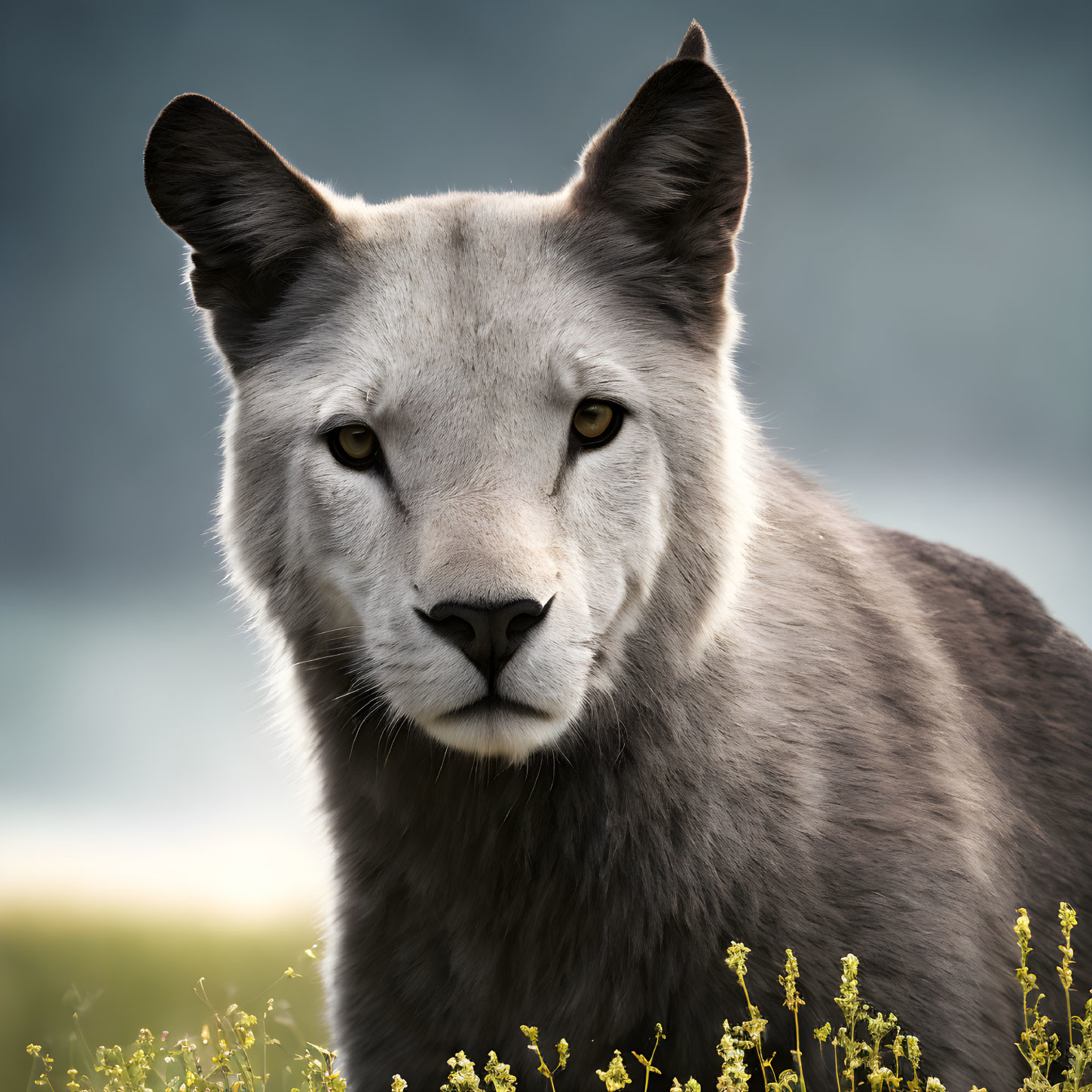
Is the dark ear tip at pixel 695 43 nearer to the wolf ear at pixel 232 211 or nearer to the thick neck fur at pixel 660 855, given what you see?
the wolf ear at pixel 232 211

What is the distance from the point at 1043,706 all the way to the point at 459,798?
2.17 meters

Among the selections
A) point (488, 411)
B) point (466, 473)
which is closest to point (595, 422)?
point (488, 411)

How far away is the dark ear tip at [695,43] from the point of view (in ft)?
9.71

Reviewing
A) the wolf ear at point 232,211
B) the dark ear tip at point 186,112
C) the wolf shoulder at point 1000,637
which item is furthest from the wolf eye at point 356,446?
the wolf shoulder at point 1000,637

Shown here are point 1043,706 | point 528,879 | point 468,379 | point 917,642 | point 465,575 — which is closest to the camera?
point 465,575

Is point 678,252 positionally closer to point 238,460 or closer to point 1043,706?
point 238,460

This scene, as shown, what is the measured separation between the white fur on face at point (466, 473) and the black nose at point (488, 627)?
0.08ft

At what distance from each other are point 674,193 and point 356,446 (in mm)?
1186

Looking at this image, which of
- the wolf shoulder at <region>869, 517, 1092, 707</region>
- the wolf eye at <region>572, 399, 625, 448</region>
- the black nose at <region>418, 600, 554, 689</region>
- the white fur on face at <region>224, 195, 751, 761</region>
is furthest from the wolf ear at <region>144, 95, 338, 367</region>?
the wolf shoulder at <region>869, 517, 1092, 707</region>

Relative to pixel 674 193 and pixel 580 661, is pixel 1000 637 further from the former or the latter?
pixel 580 661

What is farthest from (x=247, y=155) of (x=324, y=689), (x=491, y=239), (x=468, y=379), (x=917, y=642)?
(x=917, y=642)

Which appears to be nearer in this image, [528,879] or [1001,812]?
[528,879]

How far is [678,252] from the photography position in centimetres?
310

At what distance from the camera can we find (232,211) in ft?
10.2
